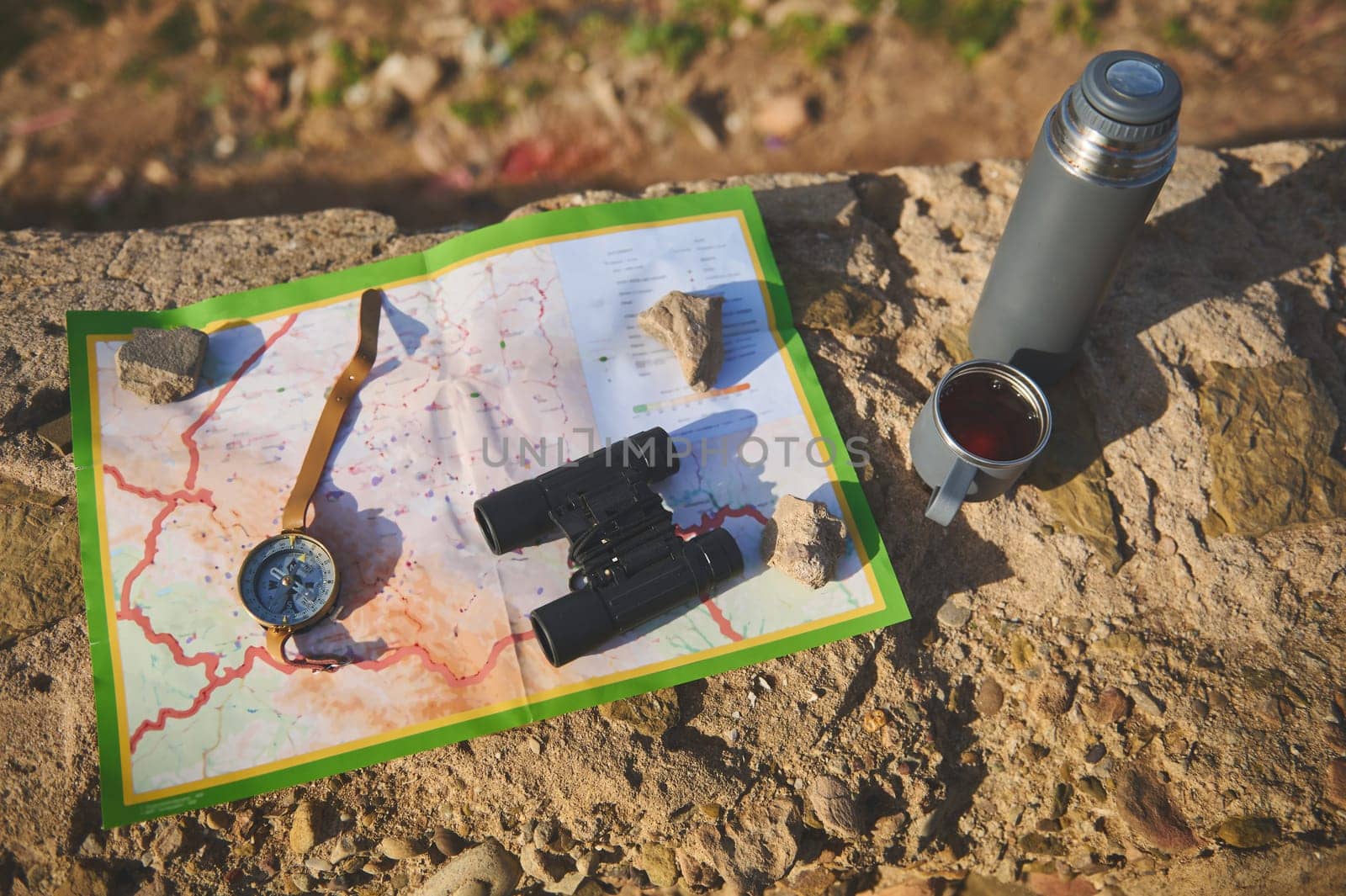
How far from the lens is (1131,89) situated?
1.64 metres

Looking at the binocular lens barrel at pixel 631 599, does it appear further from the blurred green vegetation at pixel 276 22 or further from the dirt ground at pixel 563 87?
the blurred green vegetation at pixel 276 22

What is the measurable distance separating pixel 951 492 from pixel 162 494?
6.39ft

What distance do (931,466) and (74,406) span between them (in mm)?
2199

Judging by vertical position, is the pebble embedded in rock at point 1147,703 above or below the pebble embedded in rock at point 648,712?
below

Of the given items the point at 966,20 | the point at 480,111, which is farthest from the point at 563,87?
the point at 966,20

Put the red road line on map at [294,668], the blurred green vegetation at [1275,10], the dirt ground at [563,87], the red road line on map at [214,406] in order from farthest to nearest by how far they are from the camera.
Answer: the blurred green vegetation at [1275,10]
the dirt ground at [563,87]
the red road line on map at [214,406]
the red road line on map at [294,668]

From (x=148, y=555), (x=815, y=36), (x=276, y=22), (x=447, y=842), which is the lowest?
(x=447, y=842)

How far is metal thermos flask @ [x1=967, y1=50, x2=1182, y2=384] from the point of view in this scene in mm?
1645

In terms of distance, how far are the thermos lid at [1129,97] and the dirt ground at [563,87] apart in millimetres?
2146

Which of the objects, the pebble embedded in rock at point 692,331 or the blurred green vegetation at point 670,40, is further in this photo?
the blurred green vegetation at point 670,40

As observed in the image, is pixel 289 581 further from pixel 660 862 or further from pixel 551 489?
pixel 660 862

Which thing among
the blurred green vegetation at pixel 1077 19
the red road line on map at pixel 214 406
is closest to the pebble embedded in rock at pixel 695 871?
the red road line on map at pixel 214 406

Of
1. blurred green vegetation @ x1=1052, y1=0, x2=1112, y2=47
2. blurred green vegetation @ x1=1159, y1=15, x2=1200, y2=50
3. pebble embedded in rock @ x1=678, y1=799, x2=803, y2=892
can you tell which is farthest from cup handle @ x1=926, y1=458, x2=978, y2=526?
blurred green vegetation @ x1=1159, y1=15, x2=1200, y2=50

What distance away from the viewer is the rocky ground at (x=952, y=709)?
1910 millimetres
